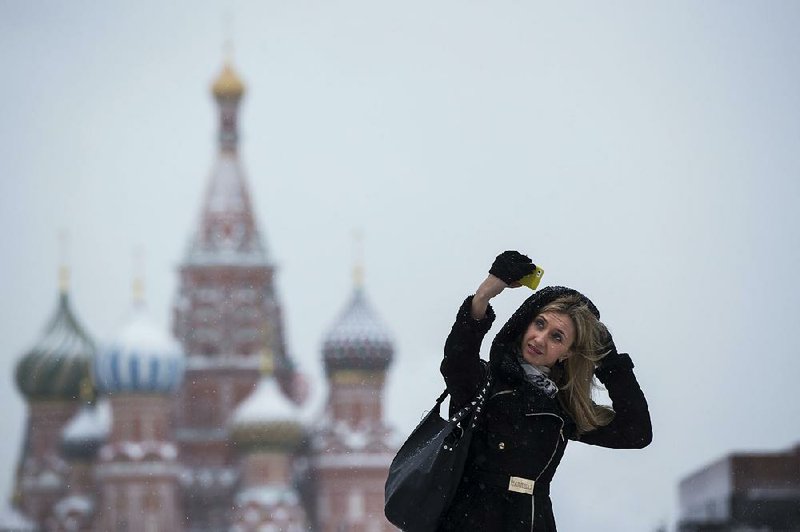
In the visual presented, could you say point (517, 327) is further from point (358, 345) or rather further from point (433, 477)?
point (358, 345)

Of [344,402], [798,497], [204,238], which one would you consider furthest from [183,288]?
[798,497]

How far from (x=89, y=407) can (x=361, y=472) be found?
652 cm

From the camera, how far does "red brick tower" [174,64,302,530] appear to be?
42.6m

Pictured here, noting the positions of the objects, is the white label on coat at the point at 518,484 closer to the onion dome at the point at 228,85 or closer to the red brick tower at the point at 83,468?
the red brick tower at the point at 83,468

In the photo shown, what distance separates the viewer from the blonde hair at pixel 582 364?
3.12m

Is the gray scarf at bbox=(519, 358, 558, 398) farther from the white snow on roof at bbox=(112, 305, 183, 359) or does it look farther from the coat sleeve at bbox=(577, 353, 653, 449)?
the white snow on roof at bbox=(112, 305, 183, 359)

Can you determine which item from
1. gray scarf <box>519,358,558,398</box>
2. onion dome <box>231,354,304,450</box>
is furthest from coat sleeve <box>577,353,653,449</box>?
onion dome <box>231,354,304,450</box>

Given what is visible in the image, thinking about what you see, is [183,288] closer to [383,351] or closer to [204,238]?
[204,238]

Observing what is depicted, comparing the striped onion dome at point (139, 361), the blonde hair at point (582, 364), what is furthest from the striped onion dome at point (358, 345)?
the blonde hair at point (582, 364)

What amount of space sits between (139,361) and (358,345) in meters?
4.70

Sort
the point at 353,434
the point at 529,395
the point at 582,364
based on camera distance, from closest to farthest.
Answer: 1. the point at 529,395
2. the point at 582,364
3. the point at 353,434

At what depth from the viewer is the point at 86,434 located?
42.2 meters

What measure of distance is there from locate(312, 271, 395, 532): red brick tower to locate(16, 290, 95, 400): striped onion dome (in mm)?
5590

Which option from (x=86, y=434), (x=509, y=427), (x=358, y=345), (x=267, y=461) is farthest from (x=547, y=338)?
(x=86, y=434)
